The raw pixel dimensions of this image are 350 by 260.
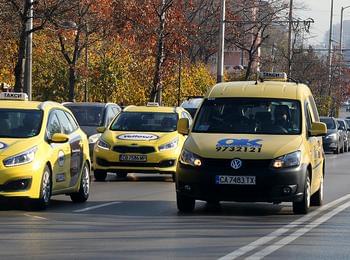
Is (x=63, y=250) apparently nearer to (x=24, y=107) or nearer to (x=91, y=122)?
(x=24, y=107)

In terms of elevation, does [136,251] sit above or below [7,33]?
below

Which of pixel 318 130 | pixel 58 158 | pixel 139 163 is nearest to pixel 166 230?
pixel 58 158

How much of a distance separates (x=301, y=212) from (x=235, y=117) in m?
1.69

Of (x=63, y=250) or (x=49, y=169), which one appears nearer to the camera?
(x=63, y=250)

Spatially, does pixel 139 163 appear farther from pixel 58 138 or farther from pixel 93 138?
pixel 58 138

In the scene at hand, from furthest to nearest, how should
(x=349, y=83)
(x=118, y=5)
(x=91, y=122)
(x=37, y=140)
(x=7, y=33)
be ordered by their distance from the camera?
1. (x=349, y=83)
2. (x=118, y=5)
3. (x=7, y=33)
4. (x=91, y=122)
5. (x=37, y=140)

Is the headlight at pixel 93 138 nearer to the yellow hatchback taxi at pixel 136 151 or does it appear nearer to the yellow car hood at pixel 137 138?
the yellow hatchback taxi at pixel 136 151

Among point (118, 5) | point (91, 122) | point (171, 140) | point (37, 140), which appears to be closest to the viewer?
point (37, 140)

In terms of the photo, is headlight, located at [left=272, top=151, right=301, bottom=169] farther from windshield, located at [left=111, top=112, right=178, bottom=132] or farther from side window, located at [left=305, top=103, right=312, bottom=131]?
windshield, located at [left=111, top=112, right=178, bottom=132]

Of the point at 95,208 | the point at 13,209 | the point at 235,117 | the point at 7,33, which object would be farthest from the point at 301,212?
the point at 7,33

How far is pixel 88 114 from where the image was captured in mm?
25688

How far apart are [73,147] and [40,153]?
4.93 ft

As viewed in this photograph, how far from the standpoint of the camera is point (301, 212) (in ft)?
48.5

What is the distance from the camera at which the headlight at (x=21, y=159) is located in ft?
45.9
